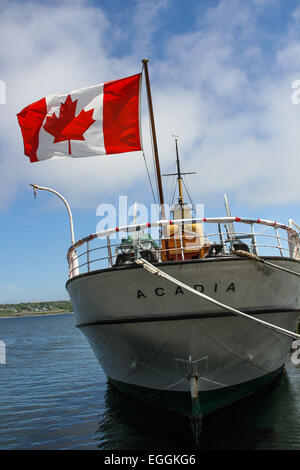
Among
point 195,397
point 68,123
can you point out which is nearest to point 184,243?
point 195,397

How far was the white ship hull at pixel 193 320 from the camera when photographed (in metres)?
7.54

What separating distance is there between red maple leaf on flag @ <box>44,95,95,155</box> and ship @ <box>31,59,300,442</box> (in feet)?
10.4

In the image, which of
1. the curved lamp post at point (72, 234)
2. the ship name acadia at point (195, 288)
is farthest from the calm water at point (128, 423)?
the curved lamp post at point (72, 234)

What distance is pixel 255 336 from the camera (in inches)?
316

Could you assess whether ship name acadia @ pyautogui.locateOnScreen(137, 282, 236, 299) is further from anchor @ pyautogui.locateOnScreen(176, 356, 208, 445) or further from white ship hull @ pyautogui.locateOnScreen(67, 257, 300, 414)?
anchor @ pyautogui.locateOnScreen(176, 356, 208, 445)

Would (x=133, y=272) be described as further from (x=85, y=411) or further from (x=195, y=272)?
(x=85, y=411)

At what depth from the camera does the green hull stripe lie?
7914 millimetres

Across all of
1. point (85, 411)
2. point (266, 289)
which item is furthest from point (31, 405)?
point (266, 289)

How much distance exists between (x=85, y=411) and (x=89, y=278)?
4357 millimetres

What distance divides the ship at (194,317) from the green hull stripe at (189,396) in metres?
0.03

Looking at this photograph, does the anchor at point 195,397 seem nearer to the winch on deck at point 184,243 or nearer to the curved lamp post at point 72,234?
the winch on deck at point 184,243

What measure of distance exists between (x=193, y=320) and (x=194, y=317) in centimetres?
9

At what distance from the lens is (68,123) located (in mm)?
10086

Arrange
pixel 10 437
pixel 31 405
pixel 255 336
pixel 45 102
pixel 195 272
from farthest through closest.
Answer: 1. pixel 31 405
2. pixel 45 102
3. pixel 10 437
4. pixel 255 336
5. pixel 195 272
